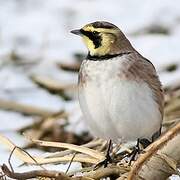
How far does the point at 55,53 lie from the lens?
7578 mm

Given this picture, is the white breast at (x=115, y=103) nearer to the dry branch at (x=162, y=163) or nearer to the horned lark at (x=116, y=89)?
the horned lark at (x=116, y=89)

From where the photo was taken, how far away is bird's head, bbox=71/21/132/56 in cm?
397

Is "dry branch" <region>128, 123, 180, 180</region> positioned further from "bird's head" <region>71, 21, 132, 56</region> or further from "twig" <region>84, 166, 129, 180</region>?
"bird's head" <region>71, 21, 132, 56</region>

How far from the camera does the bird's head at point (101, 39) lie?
3975 millimetres

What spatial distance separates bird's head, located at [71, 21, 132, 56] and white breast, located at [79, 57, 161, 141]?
8 cm

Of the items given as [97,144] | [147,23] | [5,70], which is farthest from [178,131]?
[147,23]

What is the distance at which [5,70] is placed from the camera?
7.00 m

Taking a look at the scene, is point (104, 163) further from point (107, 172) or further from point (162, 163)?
point (162, 163)

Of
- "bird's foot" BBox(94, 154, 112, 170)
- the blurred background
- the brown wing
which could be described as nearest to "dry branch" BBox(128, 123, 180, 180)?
"bird's foot" BBox(94, 154, 112, 170)

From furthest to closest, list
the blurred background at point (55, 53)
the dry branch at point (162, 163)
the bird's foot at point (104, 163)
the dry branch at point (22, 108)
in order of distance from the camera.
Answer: the dry branch at point (22, 108)
the blurred background at point (55, 53)
the bird's foot at point (104, 163)
the dry branch at point (162, 163)

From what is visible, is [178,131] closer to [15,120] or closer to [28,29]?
[15,120]

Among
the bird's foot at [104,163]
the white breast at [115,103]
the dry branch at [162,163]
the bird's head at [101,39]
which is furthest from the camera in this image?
the bird's head at [101,39]

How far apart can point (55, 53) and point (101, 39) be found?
360 cm

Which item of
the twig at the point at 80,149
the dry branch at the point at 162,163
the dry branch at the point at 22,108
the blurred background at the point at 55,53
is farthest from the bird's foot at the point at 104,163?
the dry branch at the point at 22,108
